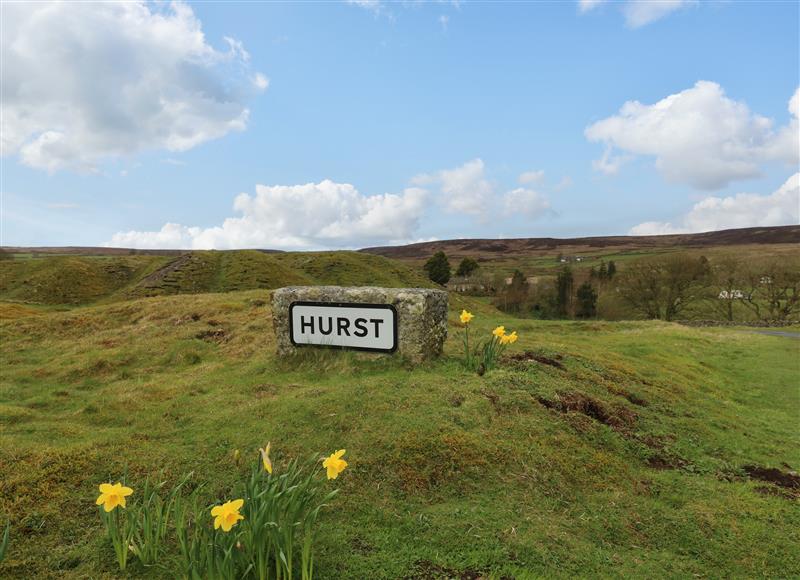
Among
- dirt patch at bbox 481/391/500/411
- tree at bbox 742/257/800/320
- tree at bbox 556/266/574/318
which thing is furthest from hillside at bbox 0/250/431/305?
dirt patch at bbox 481/391/500/411

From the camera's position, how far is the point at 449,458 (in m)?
5.09

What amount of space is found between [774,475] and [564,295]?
68520 millimetres

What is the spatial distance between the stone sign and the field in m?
0.31

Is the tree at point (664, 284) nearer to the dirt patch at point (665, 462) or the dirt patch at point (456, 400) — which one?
the dirt patch at point (665, 462)

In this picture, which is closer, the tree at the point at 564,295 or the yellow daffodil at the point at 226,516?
the yellow daffodil at the point at 226,516

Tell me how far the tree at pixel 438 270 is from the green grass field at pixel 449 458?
93.3m

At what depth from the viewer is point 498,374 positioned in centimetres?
755

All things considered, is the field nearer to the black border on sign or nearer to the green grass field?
the green grass field

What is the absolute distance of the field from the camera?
379cm

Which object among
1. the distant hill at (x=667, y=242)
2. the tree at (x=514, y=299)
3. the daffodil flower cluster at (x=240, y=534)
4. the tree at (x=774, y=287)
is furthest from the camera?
the distant hill at (x=667, y=242)

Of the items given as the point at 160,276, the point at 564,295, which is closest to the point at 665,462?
the point at 564,295

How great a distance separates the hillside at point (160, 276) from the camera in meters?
60.5

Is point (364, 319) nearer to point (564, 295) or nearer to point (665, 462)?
point (665, 462)

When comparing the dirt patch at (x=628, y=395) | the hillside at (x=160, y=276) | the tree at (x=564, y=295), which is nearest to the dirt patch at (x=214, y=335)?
the dirt patch at (x=628, y=395)
